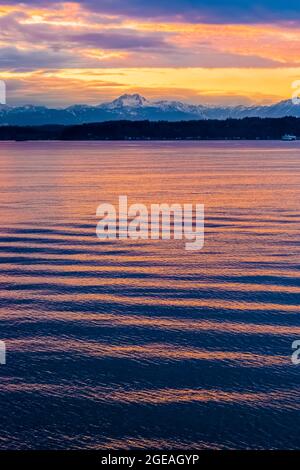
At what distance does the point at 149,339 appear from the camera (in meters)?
22.4

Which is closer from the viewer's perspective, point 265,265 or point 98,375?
point 98,375

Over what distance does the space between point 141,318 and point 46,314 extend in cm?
317

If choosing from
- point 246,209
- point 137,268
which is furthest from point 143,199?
point 137,268

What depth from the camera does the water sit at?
16797 mm

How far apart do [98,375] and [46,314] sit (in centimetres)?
578

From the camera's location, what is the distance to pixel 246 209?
2055 inches

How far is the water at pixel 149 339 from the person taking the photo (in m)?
16.8

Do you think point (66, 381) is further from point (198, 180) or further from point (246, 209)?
point (198, 180)

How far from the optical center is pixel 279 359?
20.7m
